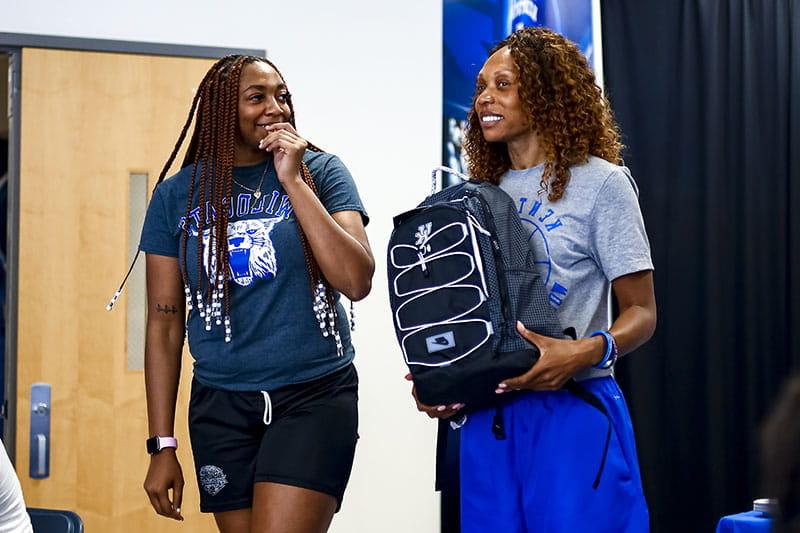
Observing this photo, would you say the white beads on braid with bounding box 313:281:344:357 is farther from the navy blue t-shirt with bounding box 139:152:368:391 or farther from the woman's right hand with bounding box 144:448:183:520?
the woman's right hand with bounding box 144:448:183:520

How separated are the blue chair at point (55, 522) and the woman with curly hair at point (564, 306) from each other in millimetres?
779

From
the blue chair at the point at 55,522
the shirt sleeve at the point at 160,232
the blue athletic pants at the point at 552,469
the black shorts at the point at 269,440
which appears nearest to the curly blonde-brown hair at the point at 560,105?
the blue athletic pants at the point at 552,469

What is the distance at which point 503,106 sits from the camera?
2.10 meters

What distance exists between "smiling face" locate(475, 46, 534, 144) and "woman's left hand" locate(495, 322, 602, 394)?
0.43 m

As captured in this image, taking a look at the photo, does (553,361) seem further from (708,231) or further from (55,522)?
(708,231)

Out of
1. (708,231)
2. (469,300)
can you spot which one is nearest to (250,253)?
(469,300)

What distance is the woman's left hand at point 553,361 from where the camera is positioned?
1.89 metres

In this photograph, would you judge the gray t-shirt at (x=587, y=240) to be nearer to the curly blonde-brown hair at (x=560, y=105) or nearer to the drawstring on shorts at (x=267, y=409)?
the curly blonde-brown hair at (x=560, y=105)

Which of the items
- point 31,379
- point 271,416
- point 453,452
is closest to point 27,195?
point 31,379

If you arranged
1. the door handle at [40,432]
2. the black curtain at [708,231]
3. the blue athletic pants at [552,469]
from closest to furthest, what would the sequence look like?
the blue athletic pants at [552,469]
the door handle at [40,432]
the black curtain at [708,231]

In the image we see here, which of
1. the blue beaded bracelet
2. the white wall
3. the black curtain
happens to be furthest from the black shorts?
the black curtain

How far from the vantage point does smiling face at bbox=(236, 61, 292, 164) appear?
2.30m

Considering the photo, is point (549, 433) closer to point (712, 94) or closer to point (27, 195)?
point (27, 195)

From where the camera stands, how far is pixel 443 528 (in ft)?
13.5
